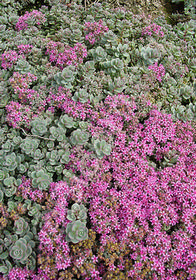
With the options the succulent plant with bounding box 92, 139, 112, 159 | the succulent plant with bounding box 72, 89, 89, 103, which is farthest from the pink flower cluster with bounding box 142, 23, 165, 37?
the succulent plant with bounding box 92, 139, 112, 159

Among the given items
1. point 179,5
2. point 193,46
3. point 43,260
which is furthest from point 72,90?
point 179,5

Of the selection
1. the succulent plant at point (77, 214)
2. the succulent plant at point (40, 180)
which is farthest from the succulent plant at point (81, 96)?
the succulent plant at point (77, 214)

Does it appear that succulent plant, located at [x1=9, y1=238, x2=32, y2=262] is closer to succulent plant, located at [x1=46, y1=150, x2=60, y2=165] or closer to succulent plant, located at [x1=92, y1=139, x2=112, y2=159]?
succulent plant, located at [x1=46, y1=150, x2=60, y2=165]

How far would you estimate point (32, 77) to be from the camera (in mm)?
3178

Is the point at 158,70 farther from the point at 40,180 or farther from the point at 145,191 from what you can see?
the point at 40,180

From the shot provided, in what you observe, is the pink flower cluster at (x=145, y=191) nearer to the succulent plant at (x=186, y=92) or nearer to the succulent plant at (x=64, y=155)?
the succulent plant at (x=64, y=155)

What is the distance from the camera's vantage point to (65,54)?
332 cm

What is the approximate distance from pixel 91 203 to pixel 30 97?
4.89 feet

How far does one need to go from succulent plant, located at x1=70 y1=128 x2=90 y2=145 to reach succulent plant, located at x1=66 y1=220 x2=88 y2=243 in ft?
2.84

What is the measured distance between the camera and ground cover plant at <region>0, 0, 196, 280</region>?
232 cm

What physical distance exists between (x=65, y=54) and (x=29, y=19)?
1.11 m

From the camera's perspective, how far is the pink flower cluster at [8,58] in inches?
129

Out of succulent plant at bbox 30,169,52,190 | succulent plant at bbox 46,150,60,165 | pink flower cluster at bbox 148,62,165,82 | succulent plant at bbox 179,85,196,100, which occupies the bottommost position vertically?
succulent plant at bbox 30,169,52,190

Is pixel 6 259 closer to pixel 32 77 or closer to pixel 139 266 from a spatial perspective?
pixel 139 266
